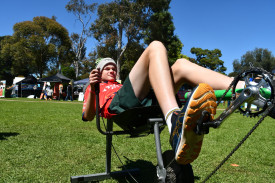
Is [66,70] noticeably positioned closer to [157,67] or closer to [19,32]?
[19,32]

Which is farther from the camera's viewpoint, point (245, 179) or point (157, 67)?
point (245, 179)

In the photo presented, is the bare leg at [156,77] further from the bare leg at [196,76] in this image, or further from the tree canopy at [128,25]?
the tree canopy at [128,25]

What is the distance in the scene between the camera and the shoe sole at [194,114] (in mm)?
1052

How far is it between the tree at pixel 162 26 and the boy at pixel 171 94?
2180 centimetres

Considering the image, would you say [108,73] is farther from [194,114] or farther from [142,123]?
[194,114]

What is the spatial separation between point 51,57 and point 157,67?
88.2 feet

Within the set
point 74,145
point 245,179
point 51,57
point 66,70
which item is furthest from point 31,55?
point 245,179

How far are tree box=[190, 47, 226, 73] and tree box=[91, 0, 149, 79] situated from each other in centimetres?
3057

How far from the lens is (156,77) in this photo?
1408 millimetres

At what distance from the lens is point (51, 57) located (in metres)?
26.4

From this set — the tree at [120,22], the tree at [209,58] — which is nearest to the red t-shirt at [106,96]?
the tree at [120,22]

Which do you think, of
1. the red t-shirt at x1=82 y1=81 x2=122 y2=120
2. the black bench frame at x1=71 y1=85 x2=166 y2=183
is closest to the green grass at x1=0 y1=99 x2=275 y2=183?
the black bench frame at x1=71 y1=85 x2=166 y2=183

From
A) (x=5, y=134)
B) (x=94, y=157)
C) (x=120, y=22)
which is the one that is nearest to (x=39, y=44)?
(x=120, y=22)

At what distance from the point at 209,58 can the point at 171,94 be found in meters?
52.7
